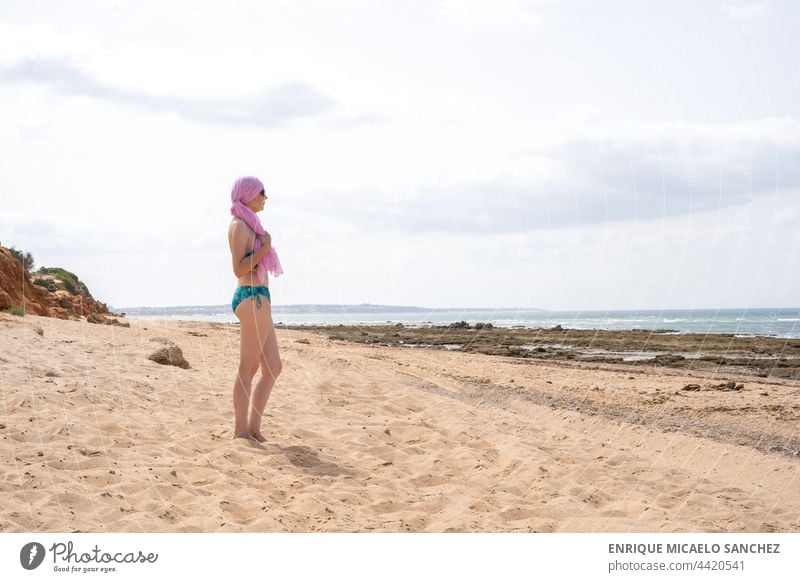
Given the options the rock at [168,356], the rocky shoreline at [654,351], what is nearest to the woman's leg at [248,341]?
the rock at [168,356]

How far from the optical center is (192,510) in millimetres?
4203

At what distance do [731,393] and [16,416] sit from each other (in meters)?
12.0

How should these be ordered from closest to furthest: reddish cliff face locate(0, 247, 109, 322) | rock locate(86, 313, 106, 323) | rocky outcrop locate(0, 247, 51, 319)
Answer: rocky outcrop locate(0, 247, 51, 319) → reddish cliff face locate(0, 247, 109, 322) → rock locate(86, 313, 106, 323)

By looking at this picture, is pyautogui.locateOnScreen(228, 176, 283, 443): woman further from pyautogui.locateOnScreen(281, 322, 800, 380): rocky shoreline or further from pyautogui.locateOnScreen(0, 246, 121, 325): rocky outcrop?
pyautogui.locateOnScreen(281, 322, 800, 380): rocky shoreline

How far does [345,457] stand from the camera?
581 centimetres

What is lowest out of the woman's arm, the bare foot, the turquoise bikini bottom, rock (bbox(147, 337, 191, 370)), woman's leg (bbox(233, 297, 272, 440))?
the bare foot

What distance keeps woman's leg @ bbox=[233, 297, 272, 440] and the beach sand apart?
0.38 meters

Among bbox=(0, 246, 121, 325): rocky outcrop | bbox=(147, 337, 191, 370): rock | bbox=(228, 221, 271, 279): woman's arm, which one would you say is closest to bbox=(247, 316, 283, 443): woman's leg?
bbox=(228, 221, 271, 279): woman's arm

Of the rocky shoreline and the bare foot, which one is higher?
the bare foot

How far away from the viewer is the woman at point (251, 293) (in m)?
5.55

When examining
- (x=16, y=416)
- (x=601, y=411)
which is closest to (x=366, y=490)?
(x=16, y=416)

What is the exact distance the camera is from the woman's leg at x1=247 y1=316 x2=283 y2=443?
18.8 ft

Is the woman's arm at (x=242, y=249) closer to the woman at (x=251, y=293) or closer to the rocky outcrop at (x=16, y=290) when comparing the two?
the woman at (x=251, y=293)

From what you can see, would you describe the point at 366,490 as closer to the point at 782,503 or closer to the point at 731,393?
the point at 782,503
